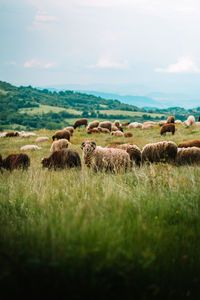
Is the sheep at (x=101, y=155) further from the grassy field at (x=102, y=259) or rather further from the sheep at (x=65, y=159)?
the grassy field at (x=102, y=259)

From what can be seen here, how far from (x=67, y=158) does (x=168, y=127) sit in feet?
55.0

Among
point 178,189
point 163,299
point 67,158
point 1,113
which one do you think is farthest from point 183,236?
point 1,113

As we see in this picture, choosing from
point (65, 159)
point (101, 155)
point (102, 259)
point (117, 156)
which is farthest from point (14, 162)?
point (102, 259)

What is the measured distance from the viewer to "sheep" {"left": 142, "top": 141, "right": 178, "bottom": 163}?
1141cm

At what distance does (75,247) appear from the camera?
8.44 feet

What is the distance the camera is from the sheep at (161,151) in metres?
11.4

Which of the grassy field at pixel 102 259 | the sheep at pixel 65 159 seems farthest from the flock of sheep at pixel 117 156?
the grassy field at pixel 102 259

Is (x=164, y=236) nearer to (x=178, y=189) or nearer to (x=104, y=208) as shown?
(x=104, y=208)

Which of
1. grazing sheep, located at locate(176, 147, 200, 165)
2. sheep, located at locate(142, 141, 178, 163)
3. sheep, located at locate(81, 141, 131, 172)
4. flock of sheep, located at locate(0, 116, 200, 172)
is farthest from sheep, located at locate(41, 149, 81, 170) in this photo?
grazing sheep, located at locate(176, 147, 200, 165)

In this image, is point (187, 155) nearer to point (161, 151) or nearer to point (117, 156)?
point (161, 151)

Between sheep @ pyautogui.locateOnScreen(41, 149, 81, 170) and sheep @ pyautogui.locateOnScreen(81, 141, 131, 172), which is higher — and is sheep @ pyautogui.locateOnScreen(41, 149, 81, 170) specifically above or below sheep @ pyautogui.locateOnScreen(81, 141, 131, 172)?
below

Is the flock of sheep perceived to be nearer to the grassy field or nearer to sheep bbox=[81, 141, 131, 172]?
A: sheep bbox=[81, 141, 131, 172]

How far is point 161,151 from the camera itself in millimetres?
11594

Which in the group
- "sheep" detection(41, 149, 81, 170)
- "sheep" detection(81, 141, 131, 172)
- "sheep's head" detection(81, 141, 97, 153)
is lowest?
"sheep" detection(41, 149, 81, 170)
